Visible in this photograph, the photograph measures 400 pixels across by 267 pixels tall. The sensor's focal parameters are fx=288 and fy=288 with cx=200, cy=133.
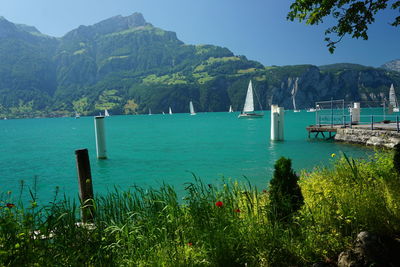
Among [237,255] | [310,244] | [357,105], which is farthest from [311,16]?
[357,105]

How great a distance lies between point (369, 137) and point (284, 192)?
27508 millimetres

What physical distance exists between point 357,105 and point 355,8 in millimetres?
38545

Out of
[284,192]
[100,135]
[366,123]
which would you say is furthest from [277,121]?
[284,192]

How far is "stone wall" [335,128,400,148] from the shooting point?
24.7 meters

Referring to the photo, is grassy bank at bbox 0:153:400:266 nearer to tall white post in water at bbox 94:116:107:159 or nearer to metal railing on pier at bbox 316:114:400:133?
tall white post in water at bbox 94:116:107:159

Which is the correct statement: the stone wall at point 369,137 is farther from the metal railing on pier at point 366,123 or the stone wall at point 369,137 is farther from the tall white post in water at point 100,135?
the tall white post in water at point 100,135

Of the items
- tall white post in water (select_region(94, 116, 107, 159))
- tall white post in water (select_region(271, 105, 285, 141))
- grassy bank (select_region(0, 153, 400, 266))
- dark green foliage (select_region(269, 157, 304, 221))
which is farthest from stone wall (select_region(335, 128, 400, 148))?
tall white post in water (select_region(94, 116, 107, 159))

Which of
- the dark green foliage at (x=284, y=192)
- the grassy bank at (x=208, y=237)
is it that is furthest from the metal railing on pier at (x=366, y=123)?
the dark green foliage at (x=284, y=192)

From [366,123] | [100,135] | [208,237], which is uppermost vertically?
[100,135]

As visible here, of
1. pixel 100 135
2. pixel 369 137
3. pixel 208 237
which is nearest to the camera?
pixel 208 237

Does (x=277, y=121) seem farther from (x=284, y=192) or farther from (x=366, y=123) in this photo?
(x=284, y=192)

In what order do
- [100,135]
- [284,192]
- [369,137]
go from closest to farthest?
[284,192] → [100,135] → [369,137]

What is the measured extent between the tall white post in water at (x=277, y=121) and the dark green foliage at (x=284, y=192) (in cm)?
3045

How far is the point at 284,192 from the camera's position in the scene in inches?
206
